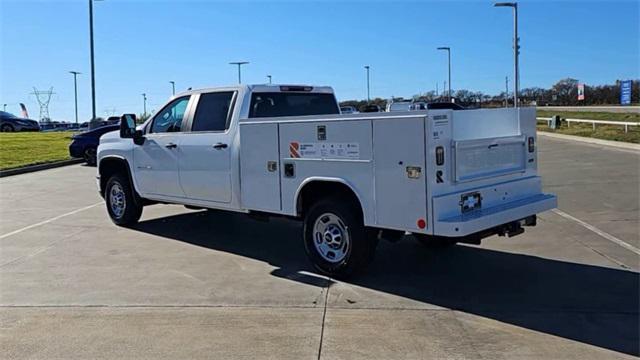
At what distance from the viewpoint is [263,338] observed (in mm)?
4879

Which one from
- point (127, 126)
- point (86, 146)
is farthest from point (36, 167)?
point (127, 126)

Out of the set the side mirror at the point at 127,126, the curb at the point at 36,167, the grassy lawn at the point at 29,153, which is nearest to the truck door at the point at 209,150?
the side mirror at the point at 127,126

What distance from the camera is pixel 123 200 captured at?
977cm

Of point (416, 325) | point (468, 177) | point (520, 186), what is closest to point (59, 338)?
point (416, 325)

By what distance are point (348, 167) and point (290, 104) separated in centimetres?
236

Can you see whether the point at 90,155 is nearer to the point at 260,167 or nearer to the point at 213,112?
the point at 213,112

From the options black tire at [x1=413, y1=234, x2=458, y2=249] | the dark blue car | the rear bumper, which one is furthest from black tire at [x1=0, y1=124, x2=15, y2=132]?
the rear bumper

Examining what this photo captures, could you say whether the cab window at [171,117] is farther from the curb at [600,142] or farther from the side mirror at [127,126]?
the curb at [600,142]

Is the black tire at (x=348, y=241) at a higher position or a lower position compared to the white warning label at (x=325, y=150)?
lower

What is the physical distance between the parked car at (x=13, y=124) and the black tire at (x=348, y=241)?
44816mm

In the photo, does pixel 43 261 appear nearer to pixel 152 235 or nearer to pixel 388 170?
pixel 152 235

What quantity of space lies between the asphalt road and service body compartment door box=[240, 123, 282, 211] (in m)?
0.75

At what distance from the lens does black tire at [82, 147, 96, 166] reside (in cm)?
2223

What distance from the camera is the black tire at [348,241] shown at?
6227 millimetres
